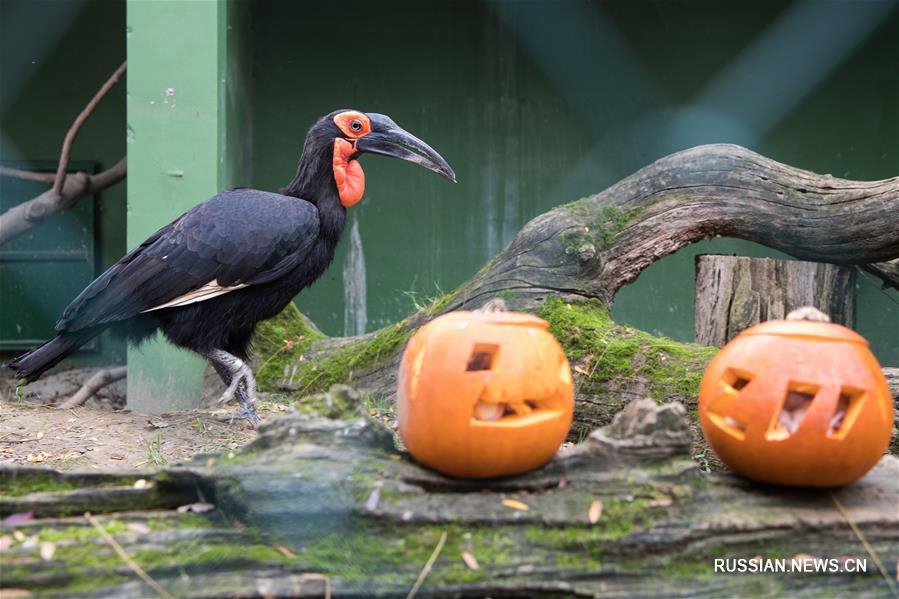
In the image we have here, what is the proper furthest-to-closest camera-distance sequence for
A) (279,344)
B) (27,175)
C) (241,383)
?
(27,175), (279,344), (241,383)

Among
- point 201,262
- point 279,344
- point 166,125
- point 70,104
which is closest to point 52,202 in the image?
point 70,104

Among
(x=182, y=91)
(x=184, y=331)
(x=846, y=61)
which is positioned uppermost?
(x=846, y=61)

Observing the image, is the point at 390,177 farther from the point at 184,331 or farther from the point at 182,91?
the point at 184,331

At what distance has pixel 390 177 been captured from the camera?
21.3ft

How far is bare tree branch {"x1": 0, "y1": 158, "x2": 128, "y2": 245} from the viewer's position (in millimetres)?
5664

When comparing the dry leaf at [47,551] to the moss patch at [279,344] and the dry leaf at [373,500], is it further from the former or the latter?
the moss patch at [279,344]

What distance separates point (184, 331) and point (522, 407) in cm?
229

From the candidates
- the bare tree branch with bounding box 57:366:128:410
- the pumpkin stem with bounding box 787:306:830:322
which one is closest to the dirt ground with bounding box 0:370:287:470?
the bare tree branch with bounding box 57:366:128:410

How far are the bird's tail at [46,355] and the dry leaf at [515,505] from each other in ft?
8.79

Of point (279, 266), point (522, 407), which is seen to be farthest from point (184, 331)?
point (522, 407)

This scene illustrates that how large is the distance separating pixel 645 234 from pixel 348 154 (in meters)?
1.46

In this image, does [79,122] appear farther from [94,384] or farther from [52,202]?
[94,384]

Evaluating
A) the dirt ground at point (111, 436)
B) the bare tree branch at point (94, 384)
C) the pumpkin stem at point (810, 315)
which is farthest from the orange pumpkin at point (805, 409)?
the bare tree branch at point (94, 384)

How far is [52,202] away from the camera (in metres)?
5.70
